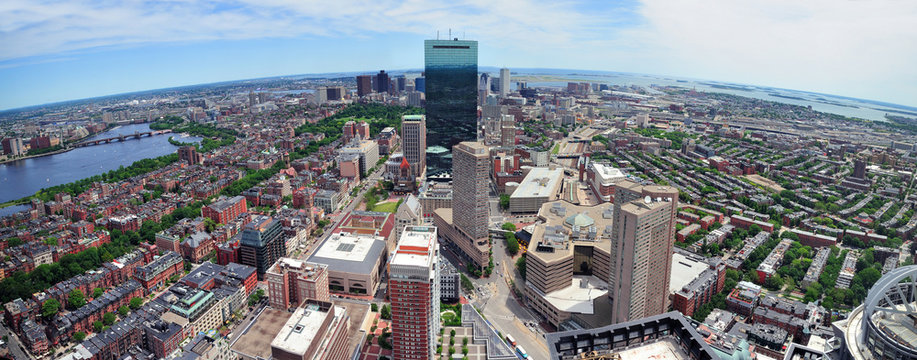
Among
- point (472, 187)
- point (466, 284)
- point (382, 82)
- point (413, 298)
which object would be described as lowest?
point (466, 284)

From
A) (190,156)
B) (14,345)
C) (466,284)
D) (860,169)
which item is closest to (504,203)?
(466,284)

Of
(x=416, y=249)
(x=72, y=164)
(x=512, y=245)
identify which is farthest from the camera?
(x=72, y=164)

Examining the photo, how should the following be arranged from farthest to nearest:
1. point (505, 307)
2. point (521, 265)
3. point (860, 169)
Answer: point (860, 169)
point (521, 265)
point (505, 307)

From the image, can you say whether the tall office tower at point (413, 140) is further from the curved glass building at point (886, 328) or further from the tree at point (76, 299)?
the curved glass building at point (886, 328)

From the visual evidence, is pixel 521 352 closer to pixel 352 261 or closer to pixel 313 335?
pixel 313 335

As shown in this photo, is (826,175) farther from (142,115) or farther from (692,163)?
(142,115)

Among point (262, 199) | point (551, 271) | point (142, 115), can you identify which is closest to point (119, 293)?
point (262, 199)
